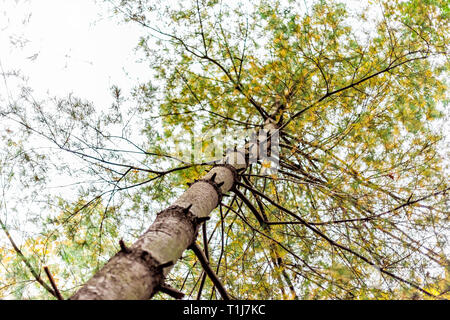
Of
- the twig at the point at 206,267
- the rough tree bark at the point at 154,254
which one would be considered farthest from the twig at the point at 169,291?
the twig at the point at 206,267

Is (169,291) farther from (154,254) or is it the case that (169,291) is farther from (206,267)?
(206,267)

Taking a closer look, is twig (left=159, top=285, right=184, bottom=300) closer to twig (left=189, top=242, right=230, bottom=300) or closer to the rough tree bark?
the rough tree bark

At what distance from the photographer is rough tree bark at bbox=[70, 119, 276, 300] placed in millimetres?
788

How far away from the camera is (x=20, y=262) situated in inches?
74.7

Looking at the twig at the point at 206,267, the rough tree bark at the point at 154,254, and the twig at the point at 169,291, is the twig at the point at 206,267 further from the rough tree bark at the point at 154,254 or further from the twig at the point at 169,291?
the twig at the point at 169,291

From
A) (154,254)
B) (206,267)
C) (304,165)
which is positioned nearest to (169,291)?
(154,254)

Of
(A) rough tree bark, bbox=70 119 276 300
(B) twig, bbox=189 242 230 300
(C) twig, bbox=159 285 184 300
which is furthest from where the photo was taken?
(B) twig, bbox=189 242 230 300

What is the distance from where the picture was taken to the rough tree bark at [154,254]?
788 mm

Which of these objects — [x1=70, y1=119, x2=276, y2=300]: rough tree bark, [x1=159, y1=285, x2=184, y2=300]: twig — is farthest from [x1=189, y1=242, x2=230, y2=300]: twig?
[x1=159, y1=285, x2=184, y2=300]: twig

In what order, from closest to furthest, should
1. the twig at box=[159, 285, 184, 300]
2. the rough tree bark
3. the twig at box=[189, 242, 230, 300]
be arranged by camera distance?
the rough tree bark
the twig at box=[159, 285, 184, 300]
the twig at box=[189, 242, 230, 300]

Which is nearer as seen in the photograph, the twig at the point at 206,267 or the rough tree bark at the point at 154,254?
the rough tree bark at the point at 154,254
